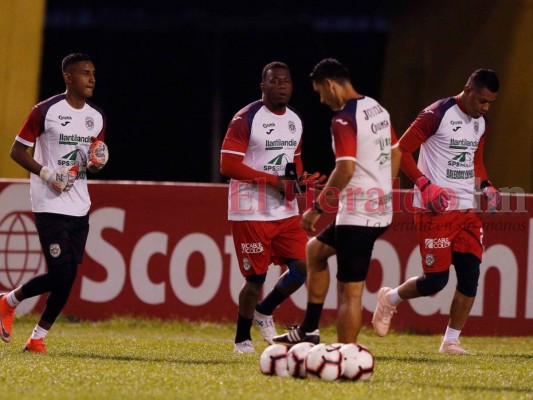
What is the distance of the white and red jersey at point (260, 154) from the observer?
964 centimetres

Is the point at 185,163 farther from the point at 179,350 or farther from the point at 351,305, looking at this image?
the point at 351,305

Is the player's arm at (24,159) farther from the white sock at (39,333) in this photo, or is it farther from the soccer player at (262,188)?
the soccer player at (262,188)

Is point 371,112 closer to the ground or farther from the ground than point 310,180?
farther from the ground

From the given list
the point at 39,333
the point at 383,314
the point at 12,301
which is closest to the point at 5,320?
the point at 12,301

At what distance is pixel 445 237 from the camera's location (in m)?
9.91

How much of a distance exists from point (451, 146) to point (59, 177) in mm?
3381

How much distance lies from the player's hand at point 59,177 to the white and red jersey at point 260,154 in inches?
51.4

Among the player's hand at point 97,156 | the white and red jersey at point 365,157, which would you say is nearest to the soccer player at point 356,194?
the white and red jersey at point 365,157

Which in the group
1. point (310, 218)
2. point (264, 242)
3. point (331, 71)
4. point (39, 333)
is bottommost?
point (39, 333)

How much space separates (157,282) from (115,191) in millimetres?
1136

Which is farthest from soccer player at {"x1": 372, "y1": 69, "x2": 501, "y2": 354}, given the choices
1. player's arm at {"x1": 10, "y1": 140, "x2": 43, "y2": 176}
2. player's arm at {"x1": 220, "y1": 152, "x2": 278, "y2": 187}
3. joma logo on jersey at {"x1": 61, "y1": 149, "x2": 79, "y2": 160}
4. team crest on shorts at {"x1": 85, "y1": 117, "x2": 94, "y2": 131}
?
player's arm at {"x1": 10, "y1": 140, "x2": 43, "y2": 176}

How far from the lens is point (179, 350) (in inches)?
394

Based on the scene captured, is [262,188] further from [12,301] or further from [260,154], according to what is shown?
[12,301]

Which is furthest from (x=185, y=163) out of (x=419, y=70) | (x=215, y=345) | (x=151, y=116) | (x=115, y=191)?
(x=215, y=345)
